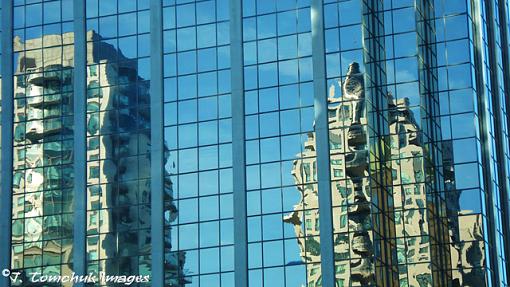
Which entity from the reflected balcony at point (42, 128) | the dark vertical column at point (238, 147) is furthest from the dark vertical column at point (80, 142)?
the dark vertical column at point (238, 147)

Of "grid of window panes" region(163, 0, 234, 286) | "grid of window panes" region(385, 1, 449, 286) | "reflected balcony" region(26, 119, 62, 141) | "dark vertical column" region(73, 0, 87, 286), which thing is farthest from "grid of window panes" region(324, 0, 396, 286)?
"reflected balcony" region(26, 119, 62, 141)

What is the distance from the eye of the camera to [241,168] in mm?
69750

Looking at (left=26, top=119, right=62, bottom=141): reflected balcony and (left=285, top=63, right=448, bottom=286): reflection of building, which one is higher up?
(left=26, top=119, right=62, bottom=141): reflected balcony

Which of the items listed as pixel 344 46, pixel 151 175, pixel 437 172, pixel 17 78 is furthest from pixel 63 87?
pixel 437 172

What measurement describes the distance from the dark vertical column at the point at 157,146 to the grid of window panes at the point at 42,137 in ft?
17.5

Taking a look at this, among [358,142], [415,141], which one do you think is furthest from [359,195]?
[415,141]

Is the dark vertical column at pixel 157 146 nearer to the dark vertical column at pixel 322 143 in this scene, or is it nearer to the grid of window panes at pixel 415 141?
the dark vertical column at pixel 322 143

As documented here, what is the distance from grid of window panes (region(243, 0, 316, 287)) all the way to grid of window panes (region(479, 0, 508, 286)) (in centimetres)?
1002

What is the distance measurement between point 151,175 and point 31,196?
7931mm

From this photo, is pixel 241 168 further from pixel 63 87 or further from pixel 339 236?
pixel 63 87

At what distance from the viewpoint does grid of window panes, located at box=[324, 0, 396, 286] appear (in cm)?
6638

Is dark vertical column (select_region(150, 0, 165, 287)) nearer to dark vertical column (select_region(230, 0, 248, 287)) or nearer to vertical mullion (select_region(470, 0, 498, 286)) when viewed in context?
dark vertical column (select_region(230, 0, 248, 287))

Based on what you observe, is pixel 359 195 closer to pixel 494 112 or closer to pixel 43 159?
pixel 494 112

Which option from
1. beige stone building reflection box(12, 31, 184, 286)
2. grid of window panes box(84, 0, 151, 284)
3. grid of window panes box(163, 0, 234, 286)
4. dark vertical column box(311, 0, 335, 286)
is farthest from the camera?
beige stone building reflection box(12, 31, 184, 286)
